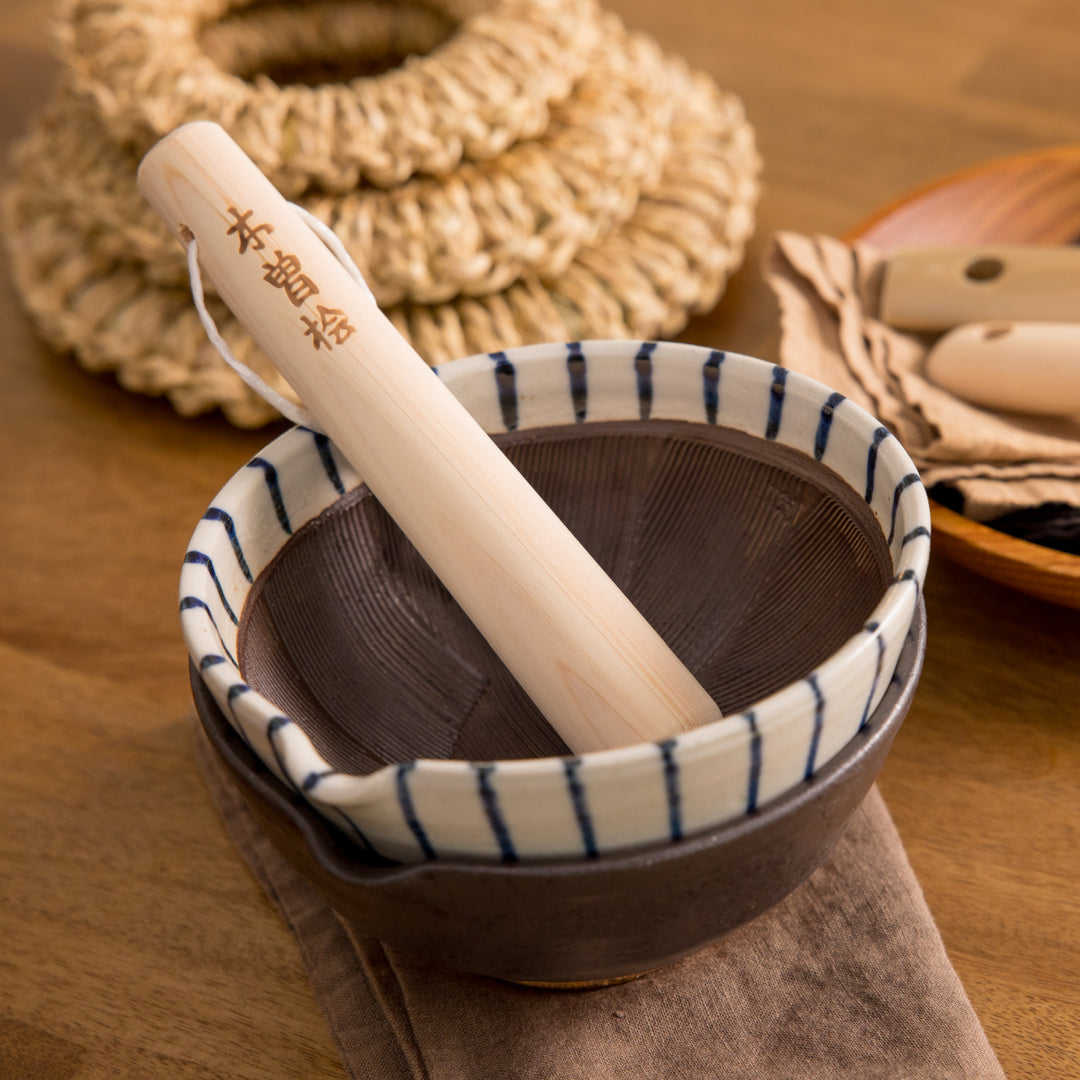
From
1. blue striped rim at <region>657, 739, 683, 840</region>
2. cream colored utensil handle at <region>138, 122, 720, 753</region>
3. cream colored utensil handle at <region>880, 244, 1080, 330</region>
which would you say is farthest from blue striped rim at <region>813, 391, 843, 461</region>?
cream colored utensil handle at <region>880, 244, 1080, 330</region>

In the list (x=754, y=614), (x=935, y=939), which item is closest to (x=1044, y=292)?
(x=754, y=614)

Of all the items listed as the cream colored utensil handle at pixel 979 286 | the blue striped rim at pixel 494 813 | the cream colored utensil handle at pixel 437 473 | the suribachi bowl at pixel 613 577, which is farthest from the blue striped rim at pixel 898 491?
the cream colored utensil handle at pixel 979 286

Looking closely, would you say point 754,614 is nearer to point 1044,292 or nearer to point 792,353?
point 792,353

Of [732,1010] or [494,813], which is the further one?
[732,1010]

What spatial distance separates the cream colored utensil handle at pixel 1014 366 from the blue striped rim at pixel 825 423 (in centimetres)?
27

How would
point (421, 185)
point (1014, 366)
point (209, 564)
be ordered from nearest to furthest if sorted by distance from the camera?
point (209, 564), point (1014, 366), point (421, 185)

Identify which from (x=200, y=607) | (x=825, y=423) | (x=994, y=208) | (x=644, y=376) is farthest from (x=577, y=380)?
(x=994, y=208)

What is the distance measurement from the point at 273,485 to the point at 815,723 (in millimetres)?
297

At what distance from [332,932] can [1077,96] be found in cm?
120

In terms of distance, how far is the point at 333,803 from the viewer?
0.44m

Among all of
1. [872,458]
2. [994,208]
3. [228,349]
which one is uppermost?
[228,349]

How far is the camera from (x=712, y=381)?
627 mm

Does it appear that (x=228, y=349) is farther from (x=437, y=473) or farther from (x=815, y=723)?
(x=815, y=723)

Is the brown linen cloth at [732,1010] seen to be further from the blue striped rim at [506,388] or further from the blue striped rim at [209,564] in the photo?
the blue striped rim at [506,388]
